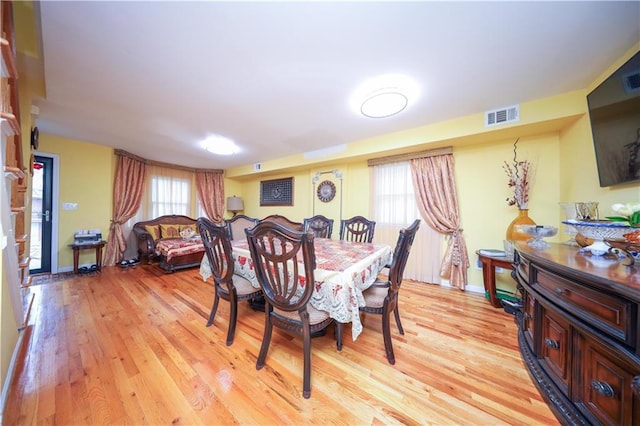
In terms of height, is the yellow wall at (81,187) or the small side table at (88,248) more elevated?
the yellow wall at (81,187)

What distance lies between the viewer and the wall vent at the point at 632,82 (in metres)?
1.24

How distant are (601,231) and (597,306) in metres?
0.62

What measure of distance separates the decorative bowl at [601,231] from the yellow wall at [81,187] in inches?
240

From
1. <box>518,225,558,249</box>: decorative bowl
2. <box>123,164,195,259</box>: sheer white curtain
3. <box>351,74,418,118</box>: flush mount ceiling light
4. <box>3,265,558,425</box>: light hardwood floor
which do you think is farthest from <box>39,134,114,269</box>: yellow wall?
<box>518,225,558,249</box>: decorative bowl

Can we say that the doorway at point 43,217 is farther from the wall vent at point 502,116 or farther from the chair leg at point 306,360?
the wall vent at point 502,116

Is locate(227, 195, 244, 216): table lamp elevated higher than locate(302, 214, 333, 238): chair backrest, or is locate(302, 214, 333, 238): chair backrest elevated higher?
locate(227, 195, 244, 216): table lamp

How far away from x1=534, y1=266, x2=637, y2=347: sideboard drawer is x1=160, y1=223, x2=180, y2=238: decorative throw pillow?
5248 millimetres

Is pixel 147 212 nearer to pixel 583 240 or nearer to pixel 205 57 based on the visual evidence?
pixel 205 57

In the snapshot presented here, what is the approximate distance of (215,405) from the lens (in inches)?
45.0

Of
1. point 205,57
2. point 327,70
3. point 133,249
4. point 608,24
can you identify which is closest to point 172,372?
point 205,57

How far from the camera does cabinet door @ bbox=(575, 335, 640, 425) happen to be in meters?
0.76

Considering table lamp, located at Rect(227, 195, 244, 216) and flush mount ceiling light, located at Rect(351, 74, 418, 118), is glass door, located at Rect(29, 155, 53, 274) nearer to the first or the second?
table lamp, located at Rect(227, 195, 244, 216)

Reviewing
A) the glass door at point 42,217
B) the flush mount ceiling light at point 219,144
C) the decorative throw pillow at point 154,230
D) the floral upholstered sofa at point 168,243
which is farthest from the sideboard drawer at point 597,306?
the glass door at point 42,217

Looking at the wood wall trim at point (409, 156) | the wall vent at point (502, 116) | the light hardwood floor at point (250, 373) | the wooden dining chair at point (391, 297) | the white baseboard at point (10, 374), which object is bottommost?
the light hardwood floor at point (250, 373)
